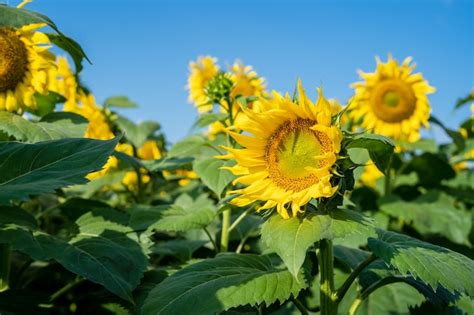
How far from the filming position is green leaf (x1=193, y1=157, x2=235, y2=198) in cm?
212

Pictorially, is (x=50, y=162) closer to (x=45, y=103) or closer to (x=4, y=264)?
(x=4, y=264)

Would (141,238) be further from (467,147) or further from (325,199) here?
(467,147)

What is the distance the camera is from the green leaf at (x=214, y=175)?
2.12 m

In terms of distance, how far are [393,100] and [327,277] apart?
8.34 feet

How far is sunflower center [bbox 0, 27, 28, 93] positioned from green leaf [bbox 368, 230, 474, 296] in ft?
4.76

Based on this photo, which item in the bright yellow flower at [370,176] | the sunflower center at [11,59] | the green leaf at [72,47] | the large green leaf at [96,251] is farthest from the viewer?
the bright yellow flower at [370,176]

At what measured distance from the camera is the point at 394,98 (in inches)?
157

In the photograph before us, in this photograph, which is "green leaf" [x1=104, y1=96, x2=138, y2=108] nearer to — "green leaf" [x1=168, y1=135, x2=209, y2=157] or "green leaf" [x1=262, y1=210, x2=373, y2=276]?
"green leaf" [x1=168, y1=135, x2=209, y2=157]

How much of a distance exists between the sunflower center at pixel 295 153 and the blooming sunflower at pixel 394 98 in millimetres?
2390

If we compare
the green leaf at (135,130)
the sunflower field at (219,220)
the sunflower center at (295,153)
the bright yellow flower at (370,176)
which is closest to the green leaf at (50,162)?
the sunflower field at (219,220)

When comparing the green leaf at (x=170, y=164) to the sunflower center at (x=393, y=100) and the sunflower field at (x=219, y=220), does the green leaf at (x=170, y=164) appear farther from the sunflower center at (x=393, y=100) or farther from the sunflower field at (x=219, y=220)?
the sunflower center at (x=393, y=100)

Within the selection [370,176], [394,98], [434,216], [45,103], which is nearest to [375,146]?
[45,103]

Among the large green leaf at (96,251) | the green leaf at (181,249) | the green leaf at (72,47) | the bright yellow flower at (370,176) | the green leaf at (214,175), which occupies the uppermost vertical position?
the green leaf at (72,47)

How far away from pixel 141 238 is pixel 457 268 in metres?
1.04
